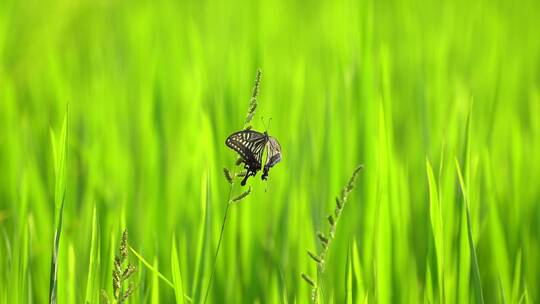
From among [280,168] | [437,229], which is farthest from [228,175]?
[280,168]

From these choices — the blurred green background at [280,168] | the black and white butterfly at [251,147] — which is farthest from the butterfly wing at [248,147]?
the blurred green background at [280,168]

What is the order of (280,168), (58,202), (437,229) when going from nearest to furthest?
(58,202) → (437,229) → (280,168)

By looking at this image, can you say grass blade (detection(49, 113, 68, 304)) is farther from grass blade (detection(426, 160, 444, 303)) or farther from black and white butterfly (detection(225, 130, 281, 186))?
grass blade (detection(426, 160, 444, 303))

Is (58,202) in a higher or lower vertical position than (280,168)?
lower

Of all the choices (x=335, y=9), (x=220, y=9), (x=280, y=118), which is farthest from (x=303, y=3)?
(x=280, y=118)

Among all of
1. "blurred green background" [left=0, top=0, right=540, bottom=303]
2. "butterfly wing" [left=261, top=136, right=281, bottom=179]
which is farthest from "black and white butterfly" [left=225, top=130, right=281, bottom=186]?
"blurred green background" [left=0, top=0, right=540, bottom=303]

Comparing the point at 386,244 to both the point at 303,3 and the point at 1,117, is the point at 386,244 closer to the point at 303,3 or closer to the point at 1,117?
the point at 1,117

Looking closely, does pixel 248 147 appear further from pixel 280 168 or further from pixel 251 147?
pixel 280 168

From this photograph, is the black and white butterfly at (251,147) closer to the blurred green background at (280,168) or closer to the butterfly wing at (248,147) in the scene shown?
the butterfly wing at (248,147)
